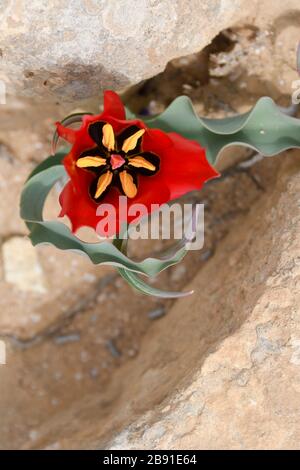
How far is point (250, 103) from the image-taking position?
1776mm

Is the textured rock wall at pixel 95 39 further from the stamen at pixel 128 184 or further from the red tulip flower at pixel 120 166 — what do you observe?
the stamen at pixel 128 184

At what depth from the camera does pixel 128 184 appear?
133 centimetres

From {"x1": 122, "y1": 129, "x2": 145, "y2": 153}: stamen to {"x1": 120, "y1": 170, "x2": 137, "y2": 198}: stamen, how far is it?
57 millimetres

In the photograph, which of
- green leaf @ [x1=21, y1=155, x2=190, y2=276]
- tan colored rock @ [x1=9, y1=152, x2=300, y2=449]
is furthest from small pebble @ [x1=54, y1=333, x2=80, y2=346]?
green leaf @ [x1=21, y1=155, x2=190, y2=276]

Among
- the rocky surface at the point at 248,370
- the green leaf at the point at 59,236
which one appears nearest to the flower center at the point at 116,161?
the green leaf at the point at 59,236

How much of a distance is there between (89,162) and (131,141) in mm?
97

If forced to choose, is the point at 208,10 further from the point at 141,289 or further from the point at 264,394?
the point at 264,394

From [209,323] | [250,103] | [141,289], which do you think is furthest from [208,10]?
[209,323]

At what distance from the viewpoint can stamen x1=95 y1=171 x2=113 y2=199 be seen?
1.31 m

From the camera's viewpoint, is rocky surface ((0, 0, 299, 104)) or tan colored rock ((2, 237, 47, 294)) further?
tan colored rock ((2, 237, 47, 294))

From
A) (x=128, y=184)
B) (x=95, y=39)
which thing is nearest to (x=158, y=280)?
(x=128, y=184)

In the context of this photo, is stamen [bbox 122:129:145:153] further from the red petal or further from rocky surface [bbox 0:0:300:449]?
rocky surface [bbox 0:0:300:449]

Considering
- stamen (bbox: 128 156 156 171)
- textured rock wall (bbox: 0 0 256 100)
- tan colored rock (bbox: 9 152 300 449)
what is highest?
textured rock wall (bbox: 0 0 256 100)
